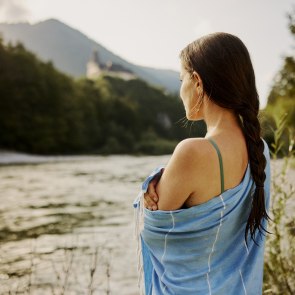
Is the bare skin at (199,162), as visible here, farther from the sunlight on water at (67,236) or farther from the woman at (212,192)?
the sunlight on water at (67,236)

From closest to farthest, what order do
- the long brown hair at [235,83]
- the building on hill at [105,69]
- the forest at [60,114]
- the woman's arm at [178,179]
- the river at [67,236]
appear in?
the woman's arm at [178,179]
the long brown hair at [235,83]
the river at [67,236]
the forest at [60,114]
the building on hill at [105,69]

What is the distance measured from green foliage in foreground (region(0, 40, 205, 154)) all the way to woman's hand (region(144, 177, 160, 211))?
3514 cm

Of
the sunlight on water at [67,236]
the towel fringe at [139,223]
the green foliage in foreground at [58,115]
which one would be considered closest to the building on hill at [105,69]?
the green foliage in foreground at [58,115]

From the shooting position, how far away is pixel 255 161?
4.87 feet

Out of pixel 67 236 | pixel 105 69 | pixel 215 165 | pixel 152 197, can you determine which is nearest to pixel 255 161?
pixel 215 165

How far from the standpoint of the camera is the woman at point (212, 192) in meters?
1.34

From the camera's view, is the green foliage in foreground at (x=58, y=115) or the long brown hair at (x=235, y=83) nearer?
the long brown hair at (x=235, y=83)

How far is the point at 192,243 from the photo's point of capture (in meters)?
1.37

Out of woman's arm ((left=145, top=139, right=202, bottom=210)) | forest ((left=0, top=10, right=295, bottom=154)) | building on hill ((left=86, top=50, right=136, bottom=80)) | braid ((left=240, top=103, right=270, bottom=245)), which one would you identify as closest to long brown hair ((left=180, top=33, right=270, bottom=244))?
braid ((left=240, top=103, right=270, bottom=245))

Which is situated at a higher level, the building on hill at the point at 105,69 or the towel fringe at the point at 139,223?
the building on hill at the point at 105,69

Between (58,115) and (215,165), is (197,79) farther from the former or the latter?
(58,115)

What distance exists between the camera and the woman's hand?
54.4 inches

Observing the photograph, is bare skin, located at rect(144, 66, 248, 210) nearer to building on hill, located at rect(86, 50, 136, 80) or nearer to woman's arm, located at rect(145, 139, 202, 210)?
woman's arm, located at rect(145, 139, 202, 210)

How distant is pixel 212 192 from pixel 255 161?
218 millimetres
